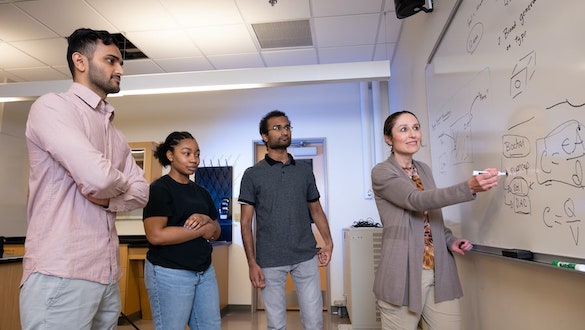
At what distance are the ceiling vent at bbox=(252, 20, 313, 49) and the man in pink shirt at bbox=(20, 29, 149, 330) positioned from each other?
2.15m

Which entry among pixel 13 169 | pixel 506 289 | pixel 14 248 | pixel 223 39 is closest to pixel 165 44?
pixel 223 39

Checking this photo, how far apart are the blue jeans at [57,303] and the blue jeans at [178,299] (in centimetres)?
49

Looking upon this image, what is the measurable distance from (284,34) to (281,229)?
2.15 meters

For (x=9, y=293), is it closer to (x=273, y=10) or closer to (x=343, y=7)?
(x=273, y=10)

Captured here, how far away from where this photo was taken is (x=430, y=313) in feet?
4.03

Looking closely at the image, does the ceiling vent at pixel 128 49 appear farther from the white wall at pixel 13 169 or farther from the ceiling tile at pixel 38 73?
the white wall at pixel 13 169

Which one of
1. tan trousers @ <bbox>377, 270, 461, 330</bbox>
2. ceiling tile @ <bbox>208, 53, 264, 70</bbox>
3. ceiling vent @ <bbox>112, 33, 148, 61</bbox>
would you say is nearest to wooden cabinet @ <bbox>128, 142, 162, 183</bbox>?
ceiling vent @ <bbox>112, 33, 148, 61</bbox>

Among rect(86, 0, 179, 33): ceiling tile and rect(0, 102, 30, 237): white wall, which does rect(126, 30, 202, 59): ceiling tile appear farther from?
rect(0, 102, 30, 237): white wall

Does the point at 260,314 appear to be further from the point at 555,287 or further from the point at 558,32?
the point at 558,32

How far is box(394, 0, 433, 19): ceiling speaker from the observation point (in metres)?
2.04

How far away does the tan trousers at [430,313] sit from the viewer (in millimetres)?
1205

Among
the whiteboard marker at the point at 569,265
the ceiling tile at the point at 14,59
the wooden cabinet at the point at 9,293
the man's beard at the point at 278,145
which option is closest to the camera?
the whiteboard marker at the point at 569,265

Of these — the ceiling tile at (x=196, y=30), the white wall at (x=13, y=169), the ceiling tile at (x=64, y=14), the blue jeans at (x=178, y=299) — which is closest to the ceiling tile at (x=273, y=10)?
the ceiling tile at (x=196, y=30)

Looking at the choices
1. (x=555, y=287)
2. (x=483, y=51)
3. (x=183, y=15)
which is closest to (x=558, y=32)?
(x=483, y=51)
